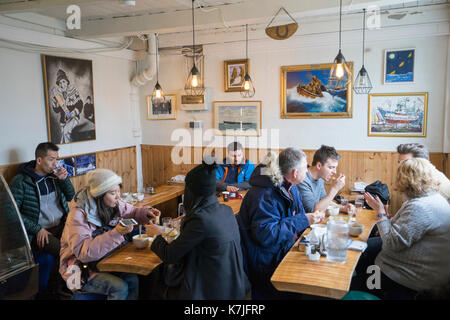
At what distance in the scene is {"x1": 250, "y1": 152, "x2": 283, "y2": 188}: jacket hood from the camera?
2758 millimetres

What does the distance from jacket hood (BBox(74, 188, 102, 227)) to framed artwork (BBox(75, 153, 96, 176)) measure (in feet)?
10.2

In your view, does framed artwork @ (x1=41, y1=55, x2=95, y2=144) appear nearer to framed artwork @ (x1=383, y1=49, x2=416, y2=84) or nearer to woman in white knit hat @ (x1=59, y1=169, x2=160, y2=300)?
woman in white knit hat @ (x1=59, y1=169, x2=160, y2=300)

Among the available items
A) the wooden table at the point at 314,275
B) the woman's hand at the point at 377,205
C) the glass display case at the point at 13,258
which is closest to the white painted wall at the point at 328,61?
the woman's hand at the point at 377,205

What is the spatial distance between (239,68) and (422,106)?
110 inches

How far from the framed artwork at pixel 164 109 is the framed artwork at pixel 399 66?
3522 millimetres

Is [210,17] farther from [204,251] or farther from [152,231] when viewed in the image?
[204,251]

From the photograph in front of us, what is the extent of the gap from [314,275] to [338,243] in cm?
31

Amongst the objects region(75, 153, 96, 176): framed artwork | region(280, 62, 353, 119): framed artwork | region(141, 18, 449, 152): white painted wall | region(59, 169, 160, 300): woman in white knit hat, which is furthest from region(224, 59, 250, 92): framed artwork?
region(59, 169, 160, 300): woman in white knit hat

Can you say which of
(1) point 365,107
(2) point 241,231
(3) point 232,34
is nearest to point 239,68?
(3) point 232,34

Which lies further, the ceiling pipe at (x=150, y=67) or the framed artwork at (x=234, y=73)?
the ceiling pipe at (x=150, y=67)

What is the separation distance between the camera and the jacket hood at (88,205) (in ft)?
8.82

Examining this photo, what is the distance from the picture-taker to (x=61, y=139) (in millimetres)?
5340

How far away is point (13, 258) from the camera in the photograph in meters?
2.25

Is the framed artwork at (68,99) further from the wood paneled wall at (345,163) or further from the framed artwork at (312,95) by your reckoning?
the framed artwork at (312,95)
